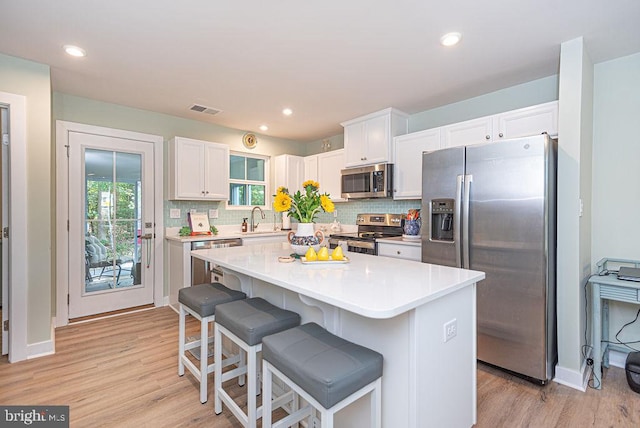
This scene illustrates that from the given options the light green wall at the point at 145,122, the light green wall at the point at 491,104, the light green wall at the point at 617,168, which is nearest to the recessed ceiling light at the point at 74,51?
the light green wall at the point at 145,122

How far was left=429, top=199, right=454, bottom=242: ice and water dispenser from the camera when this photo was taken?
264 centimetres

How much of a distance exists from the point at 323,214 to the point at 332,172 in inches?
36.2

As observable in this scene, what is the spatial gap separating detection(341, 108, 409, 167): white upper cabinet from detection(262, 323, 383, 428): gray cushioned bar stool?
107 inches

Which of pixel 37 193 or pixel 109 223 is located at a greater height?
pixel 37 193

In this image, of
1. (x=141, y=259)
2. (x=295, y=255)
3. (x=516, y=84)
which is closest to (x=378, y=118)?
(x=516, y=84)

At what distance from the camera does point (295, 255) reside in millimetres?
2172

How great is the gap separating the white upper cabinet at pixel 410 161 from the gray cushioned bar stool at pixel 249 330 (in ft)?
7.53

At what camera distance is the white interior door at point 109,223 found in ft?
11.3

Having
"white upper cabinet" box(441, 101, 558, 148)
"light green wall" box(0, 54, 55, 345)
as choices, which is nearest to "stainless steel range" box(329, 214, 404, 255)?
"white upper cabinet" box(441, 101, 558, 148)

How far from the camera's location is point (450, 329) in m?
1.51

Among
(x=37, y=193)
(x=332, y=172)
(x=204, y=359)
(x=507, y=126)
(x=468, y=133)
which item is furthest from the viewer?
(x=332, y=172)

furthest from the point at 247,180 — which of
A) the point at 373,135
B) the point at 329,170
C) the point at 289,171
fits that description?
the point at 373,135

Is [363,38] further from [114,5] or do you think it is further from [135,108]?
[135,108]

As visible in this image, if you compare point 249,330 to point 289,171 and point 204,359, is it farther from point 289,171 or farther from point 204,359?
point 289,171
